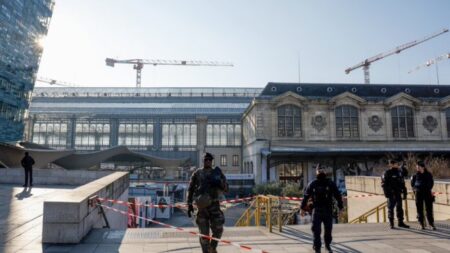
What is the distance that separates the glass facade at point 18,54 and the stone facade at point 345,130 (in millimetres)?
27146

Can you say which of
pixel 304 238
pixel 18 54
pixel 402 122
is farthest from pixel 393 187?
pixel 402 122

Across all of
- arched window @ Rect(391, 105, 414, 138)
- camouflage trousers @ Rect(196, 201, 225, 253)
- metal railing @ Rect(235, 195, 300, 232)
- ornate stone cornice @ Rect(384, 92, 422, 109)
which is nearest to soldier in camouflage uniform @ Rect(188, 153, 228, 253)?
camouflage trousers @ Rect(196, 201, 225, 253)

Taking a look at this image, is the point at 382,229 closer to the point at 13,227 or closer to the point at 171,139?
the point at 13,227

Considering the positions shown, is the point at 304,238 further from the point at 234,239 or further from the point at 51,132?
the point at 51,132

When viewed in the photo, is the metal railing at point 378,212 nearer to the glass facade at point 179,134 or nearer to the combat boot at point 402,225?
the combat boot at point 402,225

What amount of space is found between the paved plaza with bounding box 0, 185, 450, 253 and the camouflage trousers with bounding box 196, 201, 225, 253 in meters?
1.05

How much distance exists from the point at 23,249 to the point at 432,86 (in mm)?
55524

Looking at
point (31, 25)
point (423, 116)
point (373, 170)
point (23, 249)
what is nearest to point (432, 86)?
point (423, 116)

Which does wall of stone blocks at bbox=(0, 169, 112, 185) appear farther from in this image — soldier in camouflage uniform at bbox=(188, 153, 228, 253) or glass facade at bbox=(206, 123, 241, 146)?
glass facade at bbox=(206, 123, 241, 146)

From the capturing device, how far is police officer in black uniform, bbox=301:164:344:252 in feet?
22.6

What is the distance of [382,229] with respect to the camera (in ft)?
31.5

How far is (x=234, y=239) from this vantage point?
8180 mm

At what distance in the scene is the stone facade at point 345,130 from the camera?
4525cm

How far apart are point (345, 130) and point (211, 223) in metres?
43.3
